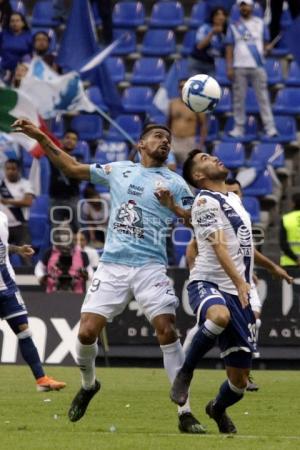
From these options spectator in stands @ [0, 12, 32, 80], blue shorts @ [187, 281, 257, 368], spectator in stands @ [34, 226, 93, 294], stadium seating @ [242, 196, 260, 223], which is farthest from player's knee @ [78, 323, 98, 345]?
spectator in stands @ [0, 12, 32, 80]

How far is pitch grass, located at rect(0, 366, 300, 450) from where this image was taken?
945 cm

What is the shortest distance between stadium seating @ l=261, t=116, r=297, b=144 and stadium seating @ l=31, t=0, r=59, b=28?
4973mm

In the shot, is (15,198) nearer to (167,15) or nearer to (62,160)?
(167,15)

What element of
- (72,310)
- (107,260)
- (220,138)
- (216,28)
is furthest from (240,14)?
(107,260)

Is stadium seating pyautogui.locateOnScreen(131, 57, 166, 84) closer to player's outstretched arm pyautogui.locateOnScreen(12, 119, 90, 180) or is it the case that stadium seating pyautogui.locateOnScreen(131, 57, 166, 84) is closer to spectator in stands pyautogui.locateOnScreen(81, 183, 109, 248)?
spectator in stands pyautogui.locateOnScreen(81, 183, 109, 248)

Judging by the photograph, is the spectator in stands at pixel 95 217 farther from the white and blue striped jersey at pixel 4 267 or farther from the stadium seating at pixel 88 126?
the white and blue striped jersey at pixel 4 267

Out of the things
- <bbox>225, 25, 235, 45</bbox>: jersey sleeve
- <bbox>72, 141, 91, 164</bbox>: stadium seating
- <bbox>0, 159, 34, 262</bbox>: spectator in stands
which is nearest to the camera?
<bbox>0, 159, 34, 262</bbox>: spectator in stands

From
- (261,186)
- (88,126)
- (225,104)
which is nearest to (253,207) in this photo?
(261,186)

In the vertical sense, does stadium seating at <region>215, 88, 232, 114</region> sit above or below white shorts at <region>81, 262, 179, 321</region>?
above

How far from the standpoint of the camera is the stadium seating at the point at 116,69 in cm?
2464

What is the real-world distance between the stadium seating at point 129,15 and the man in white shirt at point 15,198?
20.0 ft

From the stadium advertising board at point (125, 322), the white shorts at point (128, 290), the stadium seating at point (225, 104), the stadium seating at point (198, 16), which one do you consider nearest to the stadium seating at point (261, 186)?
the stadium seating at point (225, 104)

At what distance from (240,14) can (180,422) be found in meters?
13.8

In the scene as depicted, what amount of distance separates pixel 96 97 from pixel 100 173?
13.1 metres
